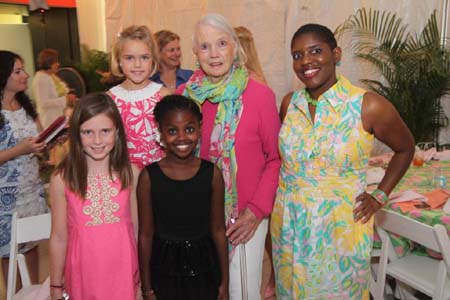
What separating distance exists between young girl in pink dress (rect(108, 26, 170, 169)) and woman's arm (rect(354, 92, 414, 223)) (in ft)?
2.96

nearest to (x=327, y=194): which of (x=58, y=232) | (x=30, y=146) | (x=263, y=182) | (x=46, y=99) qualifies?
(x=263, y=182)

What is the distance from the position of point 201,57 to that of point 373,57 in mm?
2731

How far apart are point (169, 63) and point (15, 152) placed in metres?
1.67

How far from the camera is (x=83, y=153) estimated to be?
5.77ft

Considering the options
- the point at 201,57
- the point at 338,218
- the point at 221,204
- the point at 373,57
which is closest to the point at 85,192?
the point at 221,204

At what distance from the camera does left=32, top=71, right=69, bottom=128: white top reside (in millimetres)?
5277

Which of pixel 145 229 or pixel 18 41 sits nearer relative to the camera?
pixel 145 229

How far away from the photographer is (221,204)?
1.77 meters

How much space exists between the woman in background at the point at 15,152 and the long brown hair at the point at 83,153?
62cm

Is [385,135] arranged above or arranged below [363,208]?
above

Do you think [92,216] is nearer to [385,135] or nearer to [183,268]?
[183,268]

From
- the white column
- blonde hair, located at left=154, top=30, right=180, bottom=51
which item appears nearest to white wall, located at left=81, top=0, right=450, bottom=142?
blonde hair, located at left=154, top=30, right=180, bottom=51

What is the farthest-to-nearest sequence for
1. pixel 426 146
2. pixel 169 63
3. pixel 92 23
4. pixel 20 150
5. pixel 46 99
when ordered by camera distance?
pixel 92 23 → pixel 46 99 → pixel 169 63 → pixel 426 146 → pixel 20 150

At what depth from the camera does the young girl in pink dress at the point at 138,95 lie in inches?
76.7
